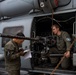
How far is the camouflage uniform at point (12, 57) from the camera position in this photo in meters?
5.16

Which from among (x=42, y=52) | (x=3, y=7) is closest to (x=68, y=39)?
(x=42, y=52)

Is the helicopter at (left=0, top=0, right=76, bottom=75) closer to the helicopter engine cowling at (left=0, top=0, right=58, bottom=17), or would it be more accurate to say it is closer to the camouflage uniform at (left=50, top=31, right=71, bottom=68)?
the helicopter engine cowling at (left=0, top=0, right=58, bottom=17)

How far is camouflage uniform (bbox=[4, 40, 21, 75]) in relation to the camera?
5.16 m

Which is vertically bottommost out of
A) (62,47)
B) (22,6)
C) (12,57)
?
(12,57)

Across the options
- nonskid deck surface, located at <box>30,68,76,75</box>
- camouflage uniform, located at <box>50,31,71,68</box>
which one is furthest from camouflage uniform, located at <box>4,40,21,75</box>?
camouflage uniform, located at <box>50,31,71,68</box>

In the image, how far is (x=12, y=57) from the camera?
5.14 metres

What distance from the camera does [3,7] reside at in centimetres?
692

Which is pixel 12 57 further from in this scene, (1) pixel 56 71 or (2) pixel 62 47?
(2) pixel 62 47

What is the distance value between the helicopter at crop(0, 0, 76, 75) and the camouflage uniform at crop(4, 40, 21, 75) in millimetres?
857

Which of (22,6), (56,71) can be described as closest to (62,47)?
(56,71)

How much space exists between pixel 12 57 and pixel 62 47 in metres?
1.39

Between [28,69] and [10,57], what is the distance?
1225 mm

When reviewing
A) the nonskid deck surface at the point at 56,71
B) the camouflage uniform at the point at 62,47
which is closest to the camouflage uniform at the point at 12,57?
the nonskid deck surface at the point at 56,71

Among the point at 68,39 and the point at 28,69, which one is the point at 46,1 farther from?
the point at 28,69
